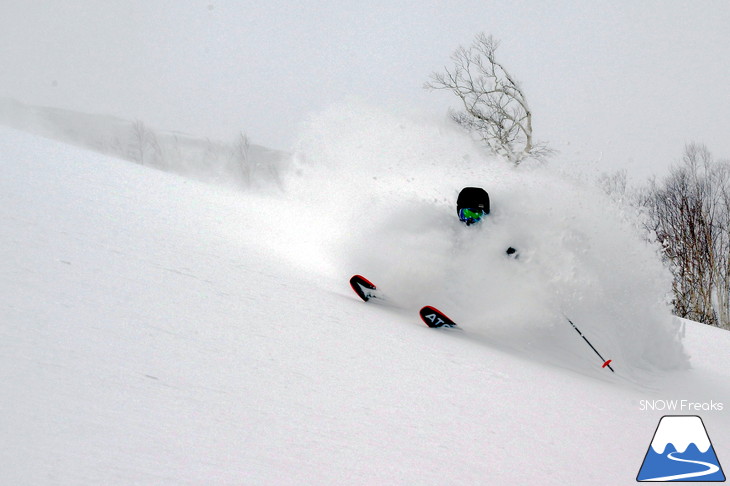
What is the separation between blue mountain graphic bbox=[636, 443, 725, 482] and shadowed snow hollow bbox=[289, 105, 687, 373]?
79.9 inches

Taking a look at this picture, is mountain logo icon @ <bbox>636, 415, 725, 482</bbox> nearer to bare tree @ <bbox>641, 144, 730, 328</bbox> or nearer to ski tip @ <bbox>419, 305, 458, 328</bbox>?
ski tip @ <bbox>419, 305, 458, 328</bbox>

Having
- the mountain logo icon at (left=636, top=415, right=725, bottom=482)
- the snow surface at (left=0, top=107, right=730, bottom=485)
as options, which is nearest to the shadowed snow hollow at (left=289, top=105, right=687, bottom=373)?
the snow surface at (left=0, top=107, right=730, bottom=485)

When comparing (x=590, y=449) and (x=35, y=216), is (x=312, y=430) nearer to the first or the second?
(x=590, y=449)

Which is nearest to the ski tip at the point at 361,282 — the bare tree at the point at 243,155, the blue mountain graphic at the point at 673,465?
the blue mountain graphic at the point at 673,465

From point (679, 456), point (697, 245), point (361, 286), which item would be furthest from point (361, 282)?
point (697, 245)

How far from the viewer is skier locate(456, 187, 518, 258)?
5531 millimetres

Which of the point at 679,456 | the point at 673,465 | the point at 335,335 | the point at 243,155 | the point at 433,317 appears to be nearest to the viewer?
the point at 673,465

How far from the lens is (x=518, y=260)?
5523 millimetres

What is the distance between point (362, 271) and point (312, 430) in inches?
167

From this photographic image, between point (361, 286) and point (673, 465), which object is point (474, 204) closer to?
point (361, 286)

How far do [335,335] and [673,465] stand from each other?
219cm

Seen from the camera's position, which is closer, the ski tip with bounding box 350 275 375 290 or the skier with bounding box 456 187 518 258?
the ski tip with bounding box 350 275 375 290

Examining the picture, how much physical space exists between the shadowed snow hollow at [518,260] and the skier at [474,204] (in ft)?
0.36

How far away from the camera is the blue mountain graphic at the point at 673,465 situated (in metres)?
2.63
